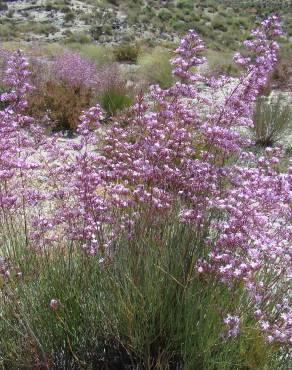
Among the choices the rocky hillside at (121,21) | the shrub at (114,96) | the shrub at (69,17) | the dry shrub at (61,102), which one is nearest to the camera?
the dry shrub at (61,102)

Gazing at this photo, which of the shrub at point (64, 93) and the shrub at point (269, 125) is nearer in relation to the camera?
the shrub at point (269, 125)

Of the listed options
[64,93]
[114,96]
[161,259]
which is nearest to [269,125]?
[114,96]

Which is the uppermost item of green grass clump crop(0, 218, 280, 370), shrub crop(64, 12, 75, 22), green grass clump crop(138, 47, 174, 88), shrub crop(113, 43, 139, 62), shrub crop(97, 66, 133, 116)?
green grass clump crop(0, 218, 280, 370)

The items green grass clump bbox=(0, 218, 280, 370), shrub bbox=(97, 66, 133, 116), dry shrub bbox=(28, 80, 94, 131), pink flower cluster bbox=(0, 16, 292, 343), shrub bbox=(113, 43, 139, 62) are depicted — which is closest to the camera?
green grass clump bbox=(0, 218, 280, 370)

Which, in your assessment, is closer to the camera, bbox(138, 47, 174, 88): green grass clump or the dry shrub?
the dry shrub

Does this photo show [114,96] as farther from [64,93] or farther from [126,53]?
[126,53]

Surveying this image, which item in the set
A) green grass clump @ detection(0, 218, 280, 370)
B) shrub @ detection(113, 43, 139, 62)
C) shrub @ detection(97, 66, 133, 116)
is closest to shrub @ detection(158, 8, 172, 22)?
shrub @ detection(113, 43, 139, 62)

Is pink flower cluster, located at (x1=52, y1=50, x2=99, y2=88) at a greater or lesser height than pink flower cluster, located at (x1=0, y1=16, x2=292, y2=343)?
lesser

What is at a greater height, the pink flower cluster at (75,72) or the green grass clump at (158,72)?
the pink flower cluster at (75,72)

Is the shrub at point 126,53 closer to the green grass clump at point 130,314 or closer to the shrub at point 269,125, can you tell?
the shrub at point 269,125

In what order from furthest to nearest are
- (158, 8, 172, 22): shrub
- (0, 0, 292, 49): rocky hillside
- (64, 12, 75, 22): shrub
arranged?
(158, 8, 172, 22): shrub → (64, 12, 75, 22): shrub → (0, 0, 292, 49): rocky hillside

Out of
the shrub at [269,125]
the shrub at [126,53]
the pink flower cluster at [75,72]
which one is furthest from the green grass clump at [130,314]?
the shrub at [126,53]

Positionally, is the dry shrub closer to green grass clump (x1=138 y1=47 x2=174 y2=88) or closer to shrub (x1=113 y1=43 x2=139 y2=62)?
green grass clump (x1=138 y1=47 x2=174 y2=88)

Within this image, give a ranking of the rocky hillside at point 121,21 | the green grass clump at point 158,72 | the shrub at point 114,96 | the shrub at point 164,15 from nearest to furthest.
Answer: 1. the shrub at point 114,96
2. the green grass clump at point 158,72
3. the rocky hillside at point 121,21
4. the shrub at point 164,15
